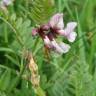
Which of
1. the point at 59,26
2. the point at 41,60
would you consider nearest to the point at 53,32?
the point at 59,26

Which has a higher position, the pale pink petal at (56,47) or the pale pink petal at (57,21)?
the pale pink petal at (57,21)

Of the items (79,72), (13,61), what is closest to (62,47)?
(79,72)

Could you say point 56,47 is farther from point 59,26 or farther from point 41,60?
point 41,60

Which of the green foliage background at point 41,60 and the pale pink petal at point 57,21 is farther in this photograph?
the green foliage background at point 41,60

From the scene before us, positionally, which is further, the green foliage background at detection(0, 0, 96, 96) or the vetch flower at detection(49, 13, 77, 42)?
the green foliage background at detection(0, 0, 96, 96)

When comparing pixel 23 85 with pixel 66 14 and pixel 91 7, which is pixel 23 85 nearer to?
pixel 66 14

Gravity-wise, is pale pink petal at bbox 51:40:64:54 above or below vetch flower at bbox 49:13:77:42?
below
